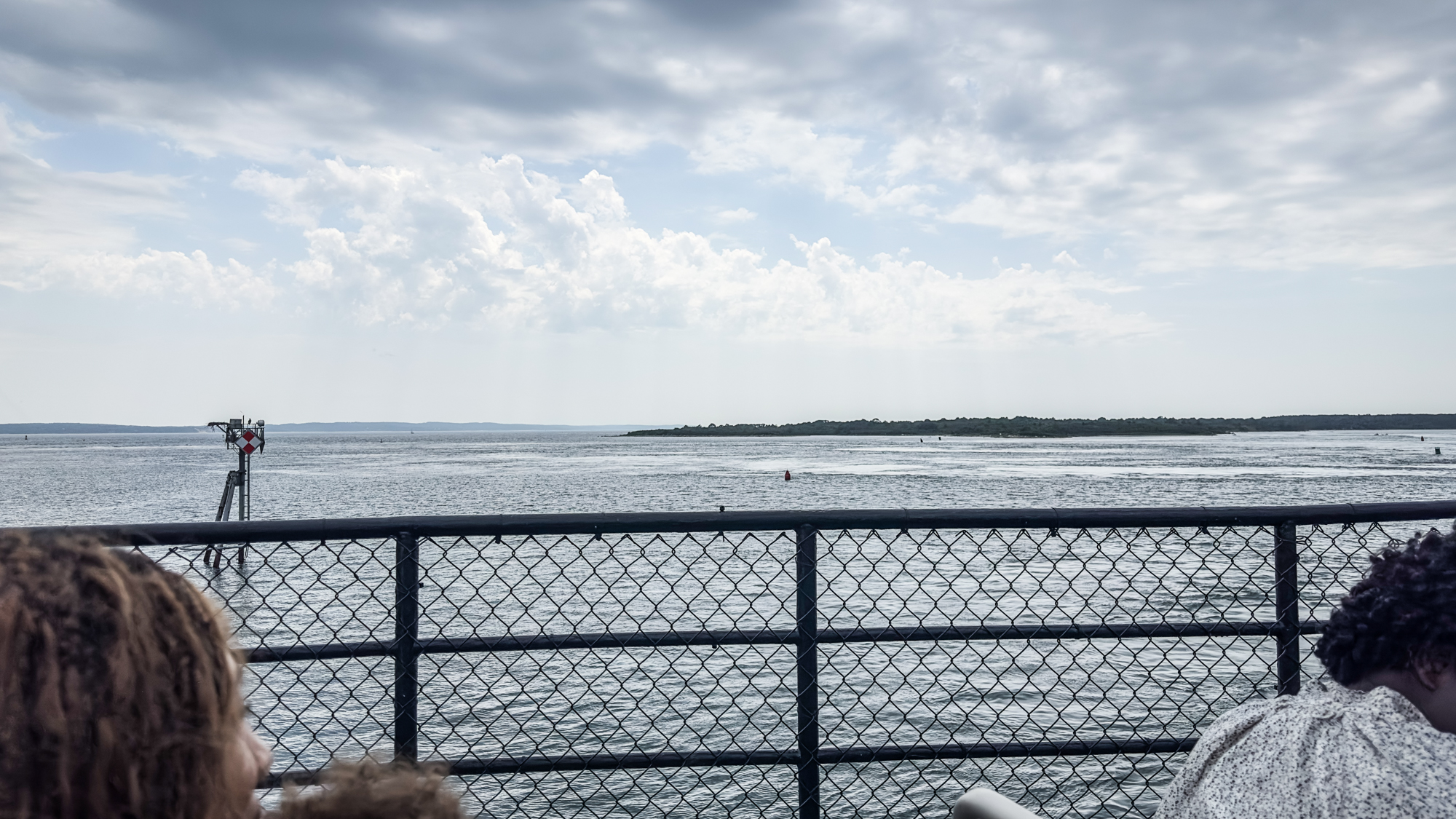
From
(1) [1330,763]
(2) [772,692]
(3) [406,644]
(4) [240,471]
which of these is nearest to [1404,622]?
(1) [1330,763]

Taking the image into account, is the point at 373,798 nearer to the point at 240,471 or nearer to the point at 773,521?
the point at 773,521

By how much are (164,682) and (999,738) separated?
31.6ft

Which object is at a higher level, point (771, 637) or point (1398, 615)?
point (1398, 615)

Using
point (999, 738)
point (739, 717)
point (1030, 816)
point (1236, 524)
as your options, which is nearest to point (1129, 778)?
point (999, 738)

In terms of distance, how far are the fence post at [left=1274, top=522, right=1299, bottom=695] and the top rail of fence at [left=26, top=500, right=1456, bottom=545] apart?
0.24 feet

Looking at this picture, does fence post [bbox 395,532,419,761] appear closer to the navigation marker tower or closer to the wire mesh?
the wire mesh

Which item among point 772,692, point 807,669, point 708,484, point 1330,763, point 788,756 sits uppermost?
point 1330,763

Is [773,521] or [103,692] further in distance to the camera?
[773,521]

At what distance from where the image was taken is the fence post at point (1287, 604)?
304cm

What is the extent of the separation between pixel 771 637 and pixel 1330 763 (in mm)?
1899

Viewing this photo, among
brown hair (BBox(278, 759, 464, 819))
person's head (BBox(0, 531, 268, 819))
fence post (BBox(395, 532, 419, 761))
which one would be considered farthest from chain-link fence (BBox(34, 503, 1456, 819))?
person's head (BBox(0, 531, 268, 819))

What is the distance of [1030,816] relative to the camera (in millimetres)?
1575

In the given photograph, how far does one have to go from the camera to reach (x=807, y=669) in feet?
9.91

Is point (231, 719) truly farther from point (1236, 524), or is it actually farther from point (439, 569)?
point (439, 569)
